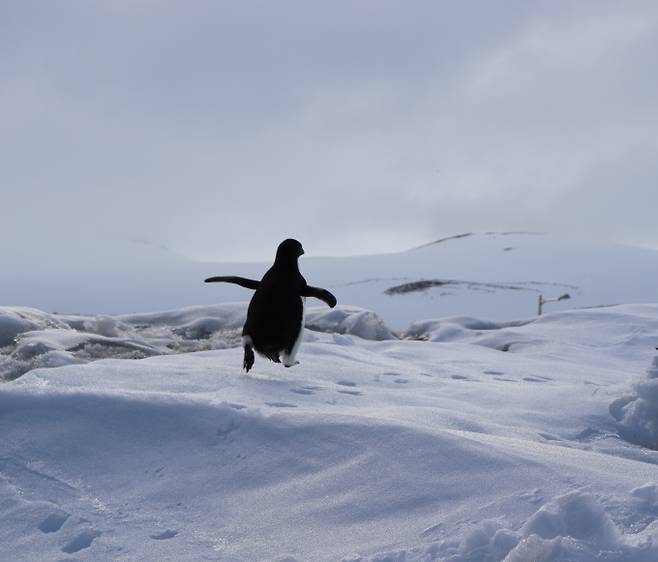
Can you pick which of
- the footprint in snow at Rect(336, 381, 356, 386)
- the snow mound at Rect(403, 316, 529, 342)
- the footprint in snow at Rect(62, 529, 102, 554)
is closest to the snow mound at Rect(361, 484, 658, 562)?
the footprint in snow at Rect(62, 529, 102, 554)

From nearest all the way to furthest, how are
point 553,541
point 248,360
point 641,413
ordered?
point 553,541 → point 641,413 → point 248,360

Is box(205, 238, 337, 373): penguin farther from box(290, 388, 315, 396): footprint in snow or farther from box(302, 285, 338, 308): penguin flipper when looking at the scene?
box(290, 388, 315, 396): footprint in snow

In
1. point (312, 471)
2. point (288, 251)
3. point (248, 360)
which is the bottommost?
point (312, 471)

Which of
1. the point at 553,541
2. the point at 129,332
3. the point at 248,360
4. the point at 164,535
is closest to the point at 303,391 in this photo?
the point at 248,360

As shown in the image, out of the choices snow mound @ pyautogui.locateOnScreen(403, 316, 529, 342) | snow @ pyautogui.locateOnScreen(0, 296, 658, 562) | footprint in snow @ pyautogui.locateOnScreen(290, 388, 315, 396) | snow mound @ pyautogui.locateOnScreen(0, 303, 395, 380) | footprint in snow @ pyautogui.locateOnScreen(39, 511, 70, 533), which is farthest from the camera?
snow mound @ pyautogui.locateOnScreen(403, 316, 529, 342)

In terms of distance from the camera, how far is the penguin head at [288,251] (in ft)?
17.2

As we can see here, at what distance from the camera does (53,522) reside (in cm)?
239

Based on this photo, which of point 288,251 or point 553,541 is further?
point 288,251

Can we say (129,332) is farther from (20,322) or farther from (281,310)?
(281,310)

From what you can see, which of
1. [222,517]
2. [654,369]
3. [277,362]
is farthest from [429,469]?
[277,362]

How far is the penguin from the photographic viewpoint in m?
5.19

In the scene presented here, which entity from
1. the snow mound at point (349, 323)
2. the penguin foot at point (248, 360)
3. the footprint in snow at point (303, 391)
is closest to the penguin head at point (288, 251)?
the penguin foot at point (248, 360)

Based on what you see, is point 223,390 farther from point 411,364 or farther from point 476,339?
point 476,339

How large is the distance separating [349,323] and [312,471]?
7.47 meters
